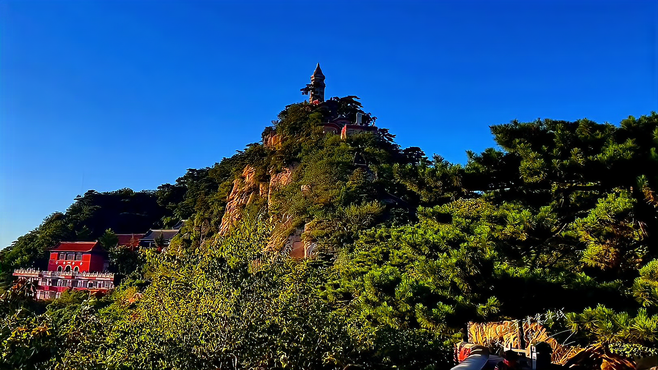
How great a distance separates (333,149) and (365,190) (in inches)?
237

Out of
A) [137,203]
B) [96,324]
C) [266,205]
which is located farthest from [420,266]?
[137,203]

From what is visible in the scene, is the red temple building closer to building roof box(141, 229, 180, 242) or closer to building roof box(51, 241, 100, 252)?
building roof box(51, 241, 100, 252)

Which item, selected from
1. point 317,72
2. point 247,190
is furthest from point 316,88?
point 247,190

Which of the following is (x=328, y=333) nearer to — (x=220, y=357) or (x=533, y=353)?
(x=220, y=357)

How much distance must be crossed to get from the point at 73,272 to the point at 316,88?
28794 millimetres

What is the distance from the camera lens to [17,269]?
42.9 metres

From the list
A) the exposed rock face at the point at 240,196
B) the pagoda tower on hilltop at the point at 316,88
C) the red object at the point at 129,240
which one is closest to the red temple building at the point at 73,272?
the red object at the point at 129,240

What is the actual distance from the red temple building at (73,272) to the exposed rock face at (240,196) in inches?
468

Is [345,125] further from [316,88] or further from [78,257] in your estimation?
[78,257]

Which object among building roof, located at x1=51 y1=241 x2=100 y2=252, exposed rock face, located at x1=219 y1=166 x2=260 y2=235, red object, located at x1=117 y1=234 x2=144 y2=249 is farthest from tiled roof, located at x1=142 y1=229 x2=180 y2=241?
exposed rock face, located at x1=219 y1=166 x2=260 y2=235

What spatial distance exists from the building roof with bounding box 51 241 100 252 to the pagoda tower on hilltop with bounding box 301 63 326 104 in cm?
2479

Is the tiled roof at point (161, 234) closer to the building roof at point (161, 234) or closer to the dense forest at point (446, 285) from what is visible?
the building roof at point (161, 234)

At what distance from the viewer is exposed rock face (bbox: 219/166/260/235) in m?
36.6

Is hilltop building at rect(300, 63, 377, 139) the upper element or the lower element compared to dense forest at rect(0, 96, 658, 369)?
upper
